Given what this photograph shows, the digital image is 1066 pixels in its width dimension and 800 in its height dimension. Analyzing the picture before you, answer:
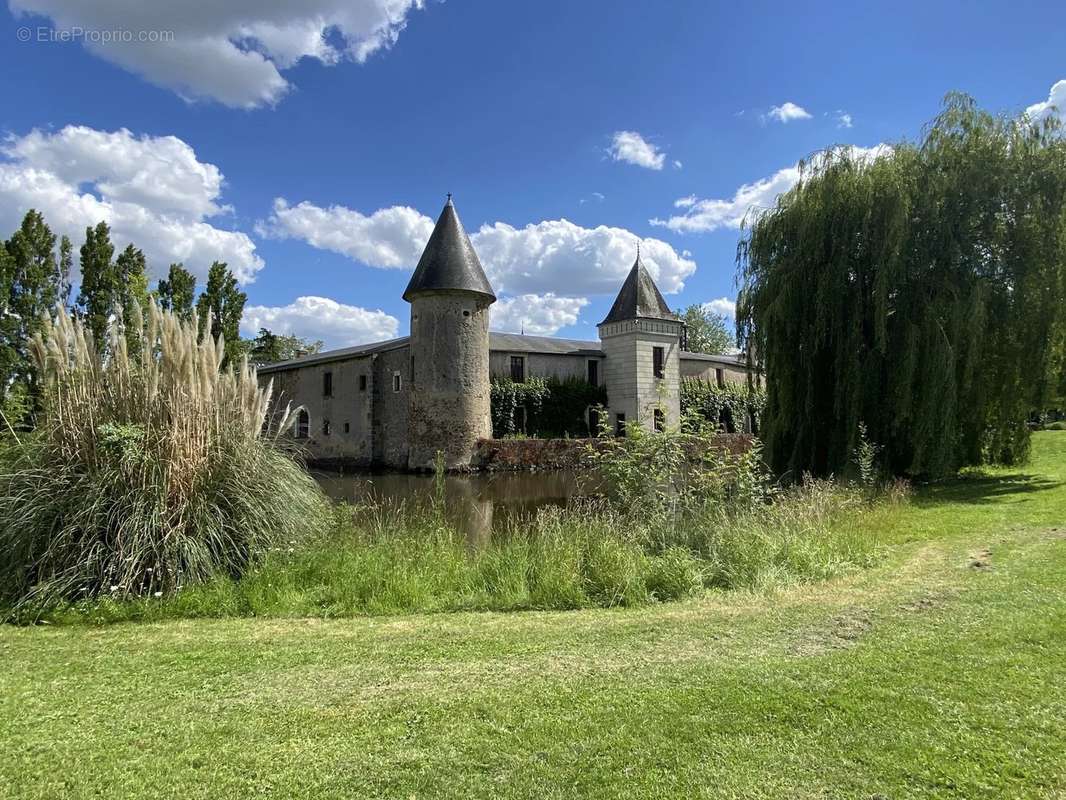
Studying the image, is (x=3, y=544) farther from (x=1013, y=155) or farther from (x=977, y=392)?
(x=1013, y=155)

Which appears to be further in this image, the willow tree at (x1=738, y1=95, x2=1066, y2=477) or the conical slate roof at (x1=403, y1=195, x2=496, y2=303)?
the conical slate roof at (x1=403, y1=195, x2=496, y2=303)

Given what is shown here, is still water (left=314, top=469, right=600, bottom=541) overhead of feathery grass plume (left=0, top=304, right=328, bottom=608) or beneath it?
beneath

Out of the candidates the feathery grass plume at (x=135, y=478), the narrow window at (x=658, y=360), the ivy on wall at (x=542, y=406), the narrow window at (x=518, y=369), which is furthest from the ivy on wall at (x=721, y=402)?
the feathery grass plume at (x=135, y=478)

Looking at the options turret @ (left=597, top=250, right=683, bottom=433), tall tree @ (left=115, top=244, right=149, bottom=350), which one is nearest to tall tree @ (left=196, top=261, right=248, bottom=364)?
tall tree @ (left=115, top=244, right=149, bottom=350)

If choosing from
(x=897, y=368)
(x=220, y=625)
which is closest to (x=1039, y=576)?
(x=220, y=625)

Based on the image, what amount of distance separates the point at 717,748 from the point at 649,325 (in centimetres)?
2789

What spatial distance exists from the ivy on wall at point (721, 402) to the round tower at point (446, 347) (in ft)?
39.8

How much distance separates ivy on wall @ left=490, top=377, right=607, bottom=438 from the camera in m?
27.7

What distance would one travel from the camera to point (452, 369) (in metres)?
24.5

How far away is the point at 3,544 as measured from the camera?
4562 millimetres

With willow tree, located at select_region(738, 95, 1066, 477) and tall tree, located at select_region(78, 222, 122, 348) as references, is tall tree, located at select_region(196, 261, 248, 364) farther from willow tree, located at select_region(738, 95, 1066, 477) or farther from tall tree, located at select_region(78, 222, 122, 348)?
willow tree, located at select_region(738, 95, 1066, 477)

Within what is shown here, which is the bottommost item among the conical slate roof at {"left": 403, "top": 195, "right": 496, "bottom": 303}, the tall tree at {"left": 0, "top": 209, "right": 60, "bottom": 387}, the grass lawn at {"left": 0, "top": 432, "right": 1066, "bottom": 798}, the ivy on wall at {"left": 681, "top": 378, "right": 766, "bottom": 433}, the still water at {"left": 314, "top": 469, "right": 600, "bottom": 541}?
the still water at {"left": 314, "top": 469, "right": 600, "bottom": 541}

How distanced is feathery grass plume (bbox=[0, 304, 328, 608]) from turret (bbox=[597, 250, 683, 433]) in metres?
24.5

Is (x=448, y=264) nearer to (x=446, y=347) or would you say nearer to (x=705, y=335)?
(x=446, y=347)
